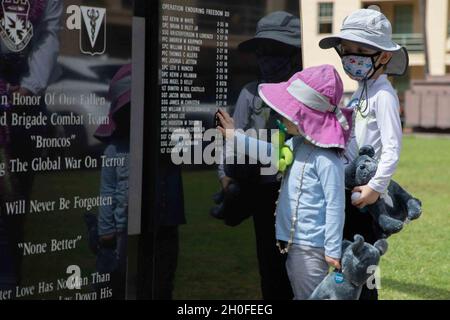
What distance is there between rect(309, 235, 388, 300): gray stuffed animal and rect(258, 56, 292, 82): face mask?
4.16 feet

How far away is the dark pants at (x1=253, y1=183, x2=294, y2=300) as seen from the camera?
5129 millimetres

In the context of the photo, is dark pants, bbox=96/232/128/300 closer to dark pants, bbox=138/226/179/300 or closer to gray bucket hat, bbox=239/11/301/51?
dark pants, bbox=138/226/179/300

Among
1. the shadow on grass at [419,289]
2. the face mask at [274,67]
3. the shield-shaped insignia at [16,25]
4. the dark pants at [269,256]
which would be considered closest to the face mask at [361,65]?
the face mask at [274,67]

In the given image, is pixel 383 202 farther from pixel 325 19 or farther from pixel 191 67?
pixel 325 19

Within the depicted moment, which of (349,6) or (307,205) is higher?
(349,6)

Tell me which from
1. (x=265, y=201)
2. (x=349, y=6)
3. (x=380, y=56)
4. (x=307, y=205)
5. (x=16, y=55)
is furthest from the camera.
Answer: (x=349, y=6)

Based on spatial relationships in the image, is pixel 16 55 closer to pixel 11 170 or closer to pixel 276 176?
pixel 11 170

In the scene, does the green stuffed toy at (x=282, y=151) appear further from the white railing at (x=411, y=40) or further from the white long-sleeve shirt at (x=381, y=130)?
the white railing at (x=411, y=40)

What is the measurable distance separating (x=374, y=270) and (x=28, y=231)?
176 cm

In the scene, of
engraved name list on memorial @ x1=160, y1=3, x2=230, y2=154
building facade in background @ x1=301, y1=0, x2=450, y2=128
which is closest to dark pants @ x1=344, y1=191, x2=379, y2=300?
engraved name list on memorial @ x1=160, y1=3, x2=230, y2=154

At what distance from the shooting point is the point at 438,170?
1688 centimetres

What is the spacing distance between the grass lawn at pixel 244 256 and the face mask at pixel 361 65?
0.96 meters

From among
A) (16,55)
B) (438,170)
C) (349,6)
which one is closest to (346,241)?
(16,55)

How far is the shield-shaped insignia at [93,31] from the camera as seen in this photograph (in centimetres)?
412
